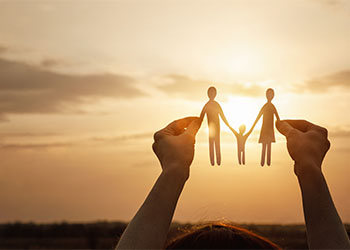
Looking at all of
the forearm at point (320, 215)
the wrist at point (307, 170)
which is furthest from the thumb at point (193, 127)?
the forearm at point (320, 215)

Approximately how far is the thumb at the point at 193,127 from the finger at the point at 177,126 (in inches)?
1.9

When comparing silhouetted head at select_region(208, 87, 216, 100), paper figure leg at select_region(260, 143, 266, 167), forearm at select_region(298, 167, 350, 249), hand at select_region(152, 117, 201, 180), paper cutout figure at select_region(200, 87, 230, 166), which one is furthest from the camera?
paper figure leg at select_region(260, 143, 266, 167)

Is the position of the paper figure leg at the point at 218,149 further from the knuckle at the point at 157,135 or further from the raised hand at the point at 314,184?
the knuckle at the point at 157,135

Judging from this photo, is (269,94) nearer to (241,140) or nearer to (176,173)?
(241,140)

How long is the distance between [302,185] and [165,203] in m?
0.71

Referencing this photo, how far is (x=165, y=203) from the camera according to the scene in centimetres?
220

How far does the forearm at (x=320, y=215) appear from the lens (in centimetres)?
195

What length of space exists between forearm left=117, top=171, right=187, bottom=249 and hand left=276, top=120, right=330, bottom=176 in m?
0.72

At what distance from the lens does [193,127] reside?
3.26 metres

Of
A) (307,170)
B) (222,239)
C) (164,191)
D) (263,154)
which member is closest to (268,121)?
(263,154)

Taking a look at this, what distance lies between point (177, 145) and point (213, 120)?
1.14m

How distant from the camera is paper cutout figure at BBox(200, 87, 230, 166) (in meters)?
3.96

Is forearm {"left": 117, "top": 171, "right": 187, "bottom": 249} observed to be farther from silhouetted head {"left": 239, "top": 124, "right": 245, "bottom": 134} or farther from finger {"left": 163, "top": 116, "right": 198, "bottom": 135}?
silhouetted head {"left": 239, "top": 124, "right": 245, "bottom": 134}

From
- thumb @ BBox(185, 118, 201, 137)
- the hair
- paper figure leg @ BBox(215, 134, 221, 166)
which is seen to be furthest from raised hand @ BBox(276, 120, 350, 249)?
paper figure leg @ BBox(215, 134, 221, 166)
